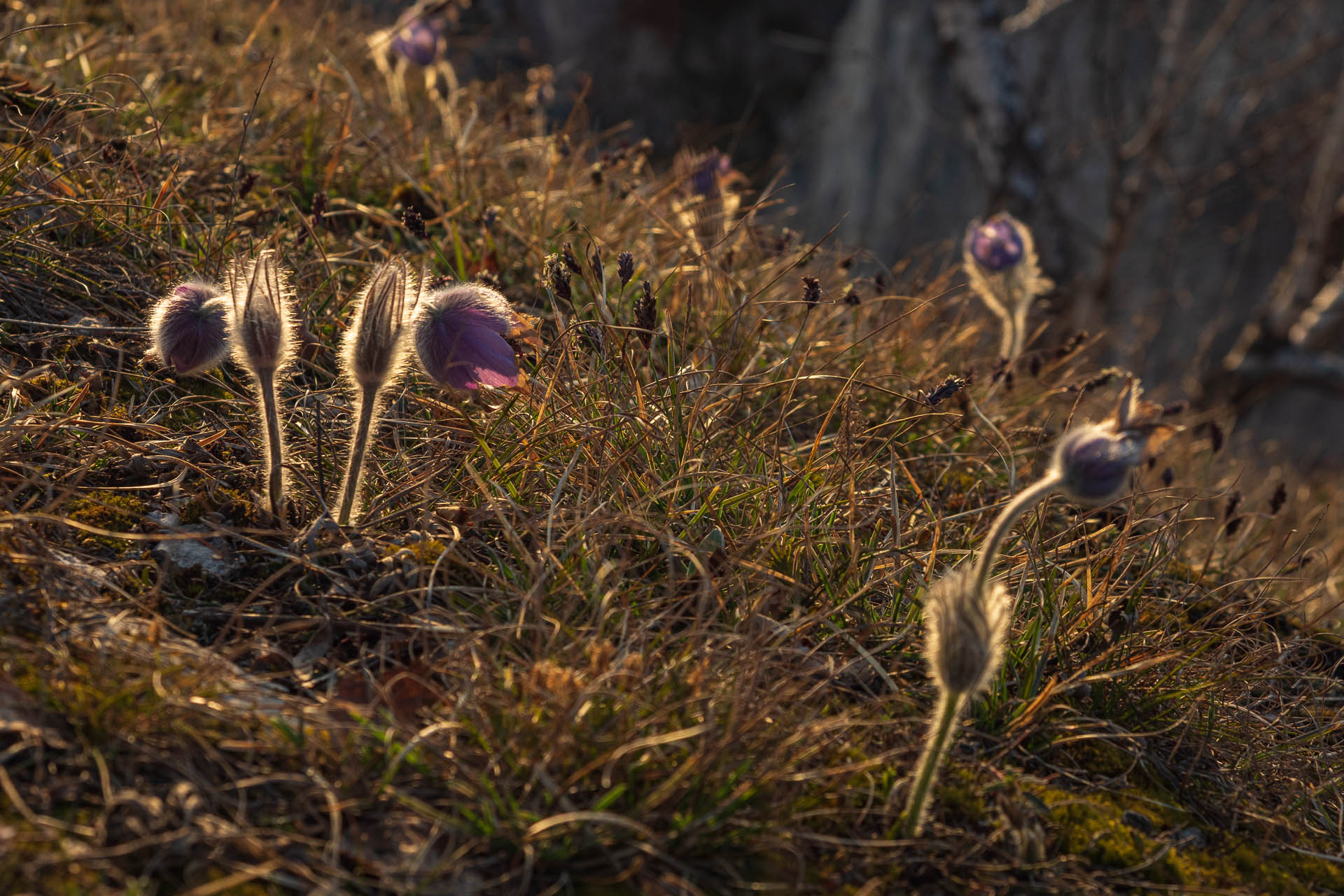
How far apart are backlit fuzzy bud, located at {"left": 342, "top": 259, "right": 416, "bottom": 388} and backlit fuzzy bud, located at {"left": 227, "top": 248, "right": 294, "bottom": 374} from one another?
0.11 m

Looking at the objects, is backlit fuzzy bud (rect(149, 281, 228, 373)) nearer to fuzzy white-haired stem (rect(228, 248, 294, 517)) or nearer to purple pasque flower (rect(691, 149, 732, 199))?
fuzzy white-haired stem (rect(228, 248, 294, 517))

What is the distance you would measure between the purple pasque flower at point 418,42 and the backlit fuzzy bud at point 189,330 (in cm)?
212

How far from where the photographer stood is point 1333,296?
5758mm

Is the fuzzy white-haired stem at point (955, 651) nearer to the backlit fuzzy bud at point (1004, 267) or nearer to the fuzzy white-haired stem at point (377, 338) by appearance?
the fuzzy white-haired stem at point (377, 338)

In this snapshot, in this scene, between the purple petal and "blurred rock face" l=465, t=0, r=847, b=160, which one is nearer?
the purple petal

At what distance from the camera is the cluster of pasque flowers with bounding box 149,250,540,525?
1658 millimetres

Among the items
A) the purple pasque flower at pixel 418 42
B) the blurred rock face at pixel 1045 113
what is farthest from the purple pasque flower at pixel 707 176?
the blurred rock face at pixel 1045 113

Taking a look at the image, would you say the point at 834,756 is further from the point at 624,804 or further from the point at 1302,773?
the point at 1302,773

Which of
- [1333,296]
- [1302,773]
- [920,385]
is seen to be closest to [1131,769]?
[1302,773]

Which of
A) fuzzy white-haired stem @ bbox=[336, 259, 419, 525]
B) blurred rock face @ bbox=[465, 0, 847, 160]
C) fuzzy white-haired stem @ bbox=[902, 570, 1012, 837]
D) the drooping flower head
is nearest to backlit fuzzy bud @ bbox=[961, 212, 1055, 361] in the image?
the drooping flower head

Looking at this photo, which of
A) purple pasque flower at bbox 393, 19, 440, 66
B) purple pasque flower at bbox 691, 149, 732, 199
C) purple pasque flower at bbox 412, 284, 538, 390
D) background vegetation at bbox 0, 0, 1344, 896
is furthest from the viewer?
purple pasque flower at bbox 393, 19, 440, 66

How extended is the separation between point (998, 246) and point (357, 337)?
1878 millimetres

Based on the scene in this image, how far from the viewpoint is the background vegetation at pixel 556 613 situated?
1.33 m

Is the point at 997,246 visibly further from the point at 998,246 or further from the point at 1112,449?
the point at 1112,449
